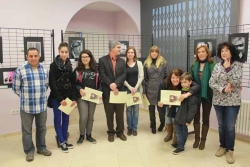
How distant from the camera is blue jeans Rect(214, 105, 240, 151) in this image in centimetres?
264

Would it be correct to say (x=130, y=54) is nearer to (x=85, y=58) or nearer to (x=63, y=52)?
(x=85, y=58)

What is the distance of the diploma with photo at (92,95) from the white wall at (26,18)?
51.1 inches

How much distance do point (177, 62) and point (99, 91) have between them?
210cm

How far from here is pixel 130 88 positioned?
336 centimetres

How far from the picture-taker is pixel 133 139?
136 inches

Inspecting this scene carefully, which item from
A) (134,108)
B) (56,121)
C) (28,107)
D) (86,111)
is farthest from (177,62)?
(28,107)

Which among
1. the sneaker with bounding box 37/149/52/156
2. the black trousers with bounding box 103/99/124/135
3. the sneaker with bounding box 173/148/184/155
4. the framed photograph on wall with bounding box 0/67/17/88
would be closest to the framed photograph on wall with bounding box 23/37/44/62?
the framed photograph on wall with bounding box 0/67/17/88

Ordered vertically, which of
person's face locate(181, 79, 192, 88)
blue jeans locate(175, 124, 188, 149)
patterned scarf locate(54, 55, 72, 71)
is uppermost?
patterned scarf locate(54, 55, 72, 71)

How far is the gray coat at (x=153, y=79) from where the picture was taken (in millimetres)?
3457

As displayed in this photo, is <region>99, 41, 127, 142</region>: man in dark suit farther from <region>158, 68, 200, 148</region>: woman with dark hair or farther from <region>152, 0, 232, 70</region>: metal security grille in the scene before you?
<region>152, 0, 232, 70</region>: metal security grille

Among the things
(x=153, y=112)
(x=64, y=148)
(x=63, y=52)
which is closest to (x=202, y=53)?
(x=153, y=112)

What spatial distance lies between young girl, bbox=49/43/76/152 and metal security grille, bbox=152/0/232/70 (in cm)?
191

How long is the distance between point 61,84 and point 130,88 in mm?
961

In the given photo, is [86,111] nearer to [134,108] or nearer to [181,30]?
[134,108]
